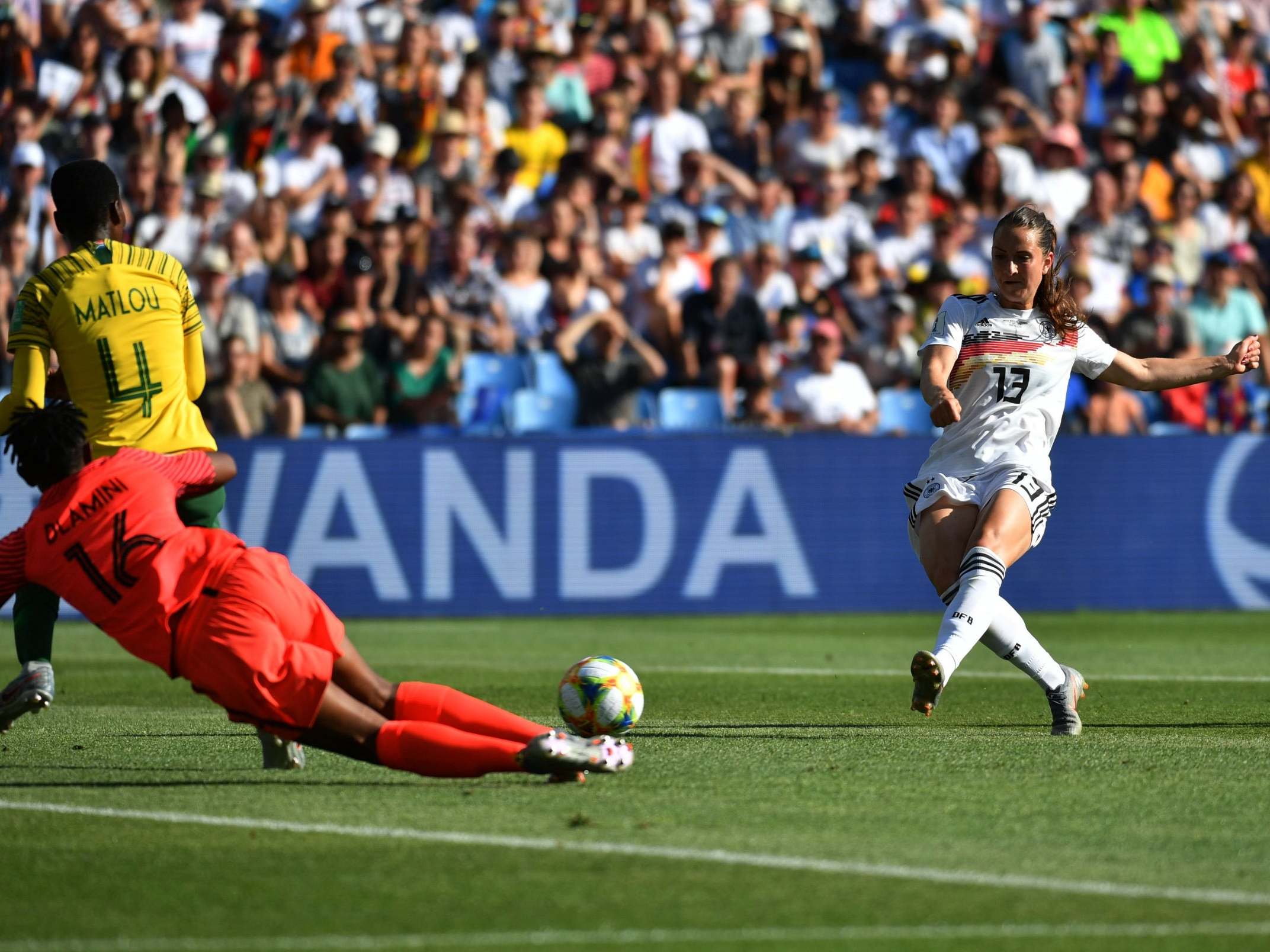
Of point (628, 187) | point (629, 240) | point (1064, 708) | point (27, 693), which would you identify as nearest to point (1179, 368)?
point (1064, 708)

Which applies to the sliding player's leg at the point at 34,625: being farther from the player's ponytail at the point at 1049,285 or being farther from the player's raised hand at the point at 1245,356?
the player's raised hand at the point at 1245,356

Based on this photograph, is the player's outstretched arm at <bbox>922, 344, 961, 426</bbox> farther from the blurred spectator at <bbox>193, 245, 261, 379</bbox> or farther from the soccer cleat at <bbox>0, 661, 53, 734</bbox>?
the blurred spectator at <bbox>193, 245, 261, 379</bbox>

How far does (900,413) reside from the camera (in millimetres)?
17297

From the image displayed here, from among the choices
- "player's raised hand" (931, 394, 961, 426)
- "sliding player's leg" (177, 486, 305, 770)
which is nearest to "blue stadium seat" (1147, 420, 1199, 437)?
"player's raised hand" (931, 394, 961, 426)

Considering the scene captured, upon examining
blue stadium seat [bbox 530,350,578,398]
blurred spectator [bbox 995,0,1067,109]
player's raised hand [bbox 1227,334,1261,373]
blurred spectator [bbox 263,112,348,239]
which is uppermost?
blurred spectator [bbox 995,0,1067,109]

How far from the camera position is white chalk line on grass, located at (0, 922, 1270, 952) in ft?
13.7

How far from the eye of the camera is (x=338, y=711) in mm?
6020

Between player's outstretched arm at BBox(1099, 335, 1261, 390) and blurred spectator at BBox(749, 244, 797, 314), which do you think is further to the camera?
blurred spectator at BBox(749, 244, 797, 314)

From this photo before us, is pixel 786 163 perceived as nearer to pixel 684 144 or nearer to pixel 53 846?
pixel 684 144

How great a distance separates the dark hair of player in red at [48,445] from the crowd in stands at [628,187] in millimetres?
9462

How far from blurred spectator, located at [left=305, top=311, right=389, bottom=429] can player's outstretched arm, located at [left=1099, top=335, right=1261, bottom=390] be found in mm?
8853

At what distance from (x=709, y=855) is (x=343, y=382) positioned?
37.2ft

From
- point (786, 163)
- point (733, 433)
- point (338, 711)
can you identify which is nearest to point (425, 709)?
point (338, 711)

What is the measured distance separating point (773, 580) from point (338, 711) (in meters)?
10.2
